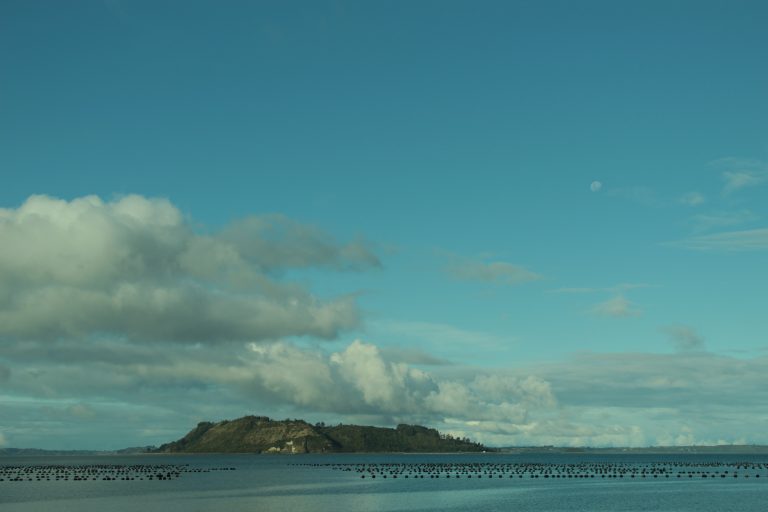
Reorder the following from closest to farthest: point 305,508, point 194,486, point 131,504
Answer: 1. point 305,508
2. point 131,504
3. point 194,486

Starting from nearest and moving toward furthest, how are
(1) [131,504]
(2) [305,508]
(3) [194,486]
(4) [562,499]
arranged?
(2) [305,508], (1) [131,504], (4) [562,499], (3) [194,486]

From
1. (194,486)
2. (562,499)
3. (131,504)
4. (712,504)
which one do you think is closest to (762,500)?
(712,504)

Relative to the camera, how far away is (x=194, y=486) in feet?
555

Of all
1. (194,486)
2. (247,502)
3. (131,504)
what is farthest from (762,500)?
(194,486)

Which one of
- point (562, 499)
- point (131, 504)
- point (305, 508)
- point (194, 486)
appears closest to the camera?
point (305, 508)

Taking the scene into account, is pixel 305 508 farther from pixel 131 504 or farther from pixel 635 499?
pixel 635 499

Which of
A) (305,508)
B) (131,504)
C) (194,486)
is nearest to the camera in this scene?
(305,508)

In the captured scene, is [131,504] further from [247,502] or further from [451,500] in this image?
[451,500]

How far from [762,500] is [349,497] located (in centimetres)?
6899

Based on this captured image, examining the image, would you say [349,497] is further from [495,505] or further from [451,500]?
[495,505]

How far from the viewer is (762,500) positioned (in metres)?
125

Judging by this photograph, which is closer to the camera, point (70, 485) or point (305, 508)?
point (305, 508)

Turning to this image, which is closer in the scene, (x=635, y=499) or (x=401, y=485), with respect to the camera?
(x=635, y=499)

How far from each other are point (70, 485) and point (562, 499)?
4445 inches
